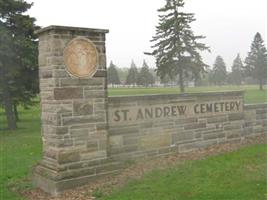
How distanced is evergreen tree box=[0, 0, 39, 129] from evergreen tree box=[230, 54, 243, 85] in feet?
312

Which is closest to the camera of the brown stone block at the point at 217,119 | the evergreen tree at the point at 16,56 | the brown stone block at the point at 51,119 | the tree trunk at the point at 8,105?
the brown stone block at the point at 51,119

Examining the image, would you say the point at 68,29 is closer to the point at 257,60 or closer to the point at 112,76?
the point at 257,60

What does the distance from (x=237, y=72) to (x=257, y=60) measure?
42.7 metres

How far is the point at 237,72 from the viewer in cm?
11288

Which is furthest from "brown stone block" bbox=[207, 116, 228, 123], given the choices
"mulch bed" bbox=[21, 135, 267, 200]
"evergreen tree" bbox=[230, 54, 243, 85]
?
"evergreen tree" bbox=[230, 54, 243, 85]

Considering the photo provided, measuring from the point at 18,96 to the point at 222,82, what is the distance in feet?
305

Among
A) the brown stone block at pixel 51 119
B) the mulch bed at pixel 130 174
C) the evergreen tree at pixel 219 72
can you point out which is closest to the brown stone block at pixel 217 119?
the mulch bed at pixel 130 174

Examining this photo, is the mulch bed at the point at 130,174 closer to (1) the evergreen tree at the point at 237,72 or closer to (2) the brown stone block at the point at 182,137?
(2) the brown stone block at the point at 182,137

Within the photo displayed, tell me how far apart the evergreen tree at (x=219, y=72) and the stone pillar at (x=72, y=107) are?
3890 inches

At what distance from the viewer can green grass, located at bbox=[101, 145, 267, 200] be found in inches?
259

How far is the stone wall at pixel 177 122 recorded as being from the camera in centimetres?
876

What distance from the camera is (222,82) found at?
354 ft

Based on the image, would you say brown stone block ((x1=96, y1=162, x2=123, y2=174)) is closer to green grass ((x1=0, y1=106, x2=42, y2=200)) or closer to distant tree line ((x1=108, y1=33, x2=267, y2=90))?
green grass ((x1=0, y1=106, x2=42, y2=200))

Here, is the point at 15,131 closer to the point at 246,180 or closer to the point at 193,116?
the point at 193,116
